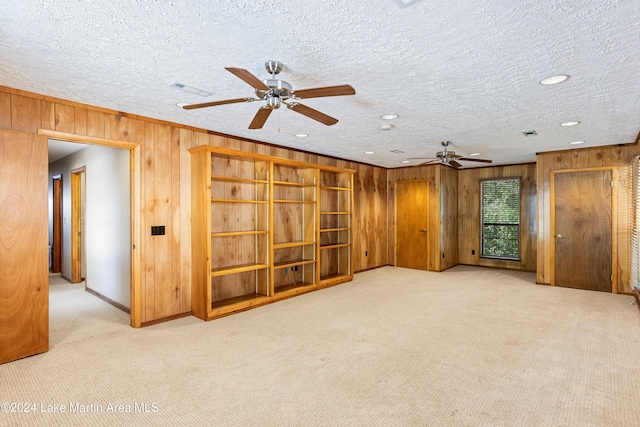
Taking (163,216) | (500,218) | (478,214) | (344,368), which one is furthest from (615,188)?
(163,216)

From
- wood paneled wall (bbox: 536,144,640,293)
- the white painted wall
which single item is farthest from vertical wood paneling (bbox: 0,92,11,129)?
wood paneled wall (bbox: 536,144,640,293)

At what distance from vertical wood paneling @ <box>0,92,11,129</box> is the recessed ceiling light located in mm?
4602

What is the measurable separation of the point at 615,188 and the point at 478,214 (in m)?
2.79

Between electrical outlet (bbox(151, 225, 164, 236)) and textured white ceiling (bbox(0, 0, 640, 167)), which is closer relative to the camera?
textured white ceiling (bbox(0, 0, 640, 167))

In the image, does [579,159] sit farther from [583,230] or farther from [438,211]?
[438,211]

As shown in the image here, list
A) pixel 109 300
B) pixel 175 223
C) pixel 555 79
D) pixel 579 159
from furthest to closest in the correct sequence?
pixel 579 159
pixel 109 300
pixel 175 223
pixel 555 79

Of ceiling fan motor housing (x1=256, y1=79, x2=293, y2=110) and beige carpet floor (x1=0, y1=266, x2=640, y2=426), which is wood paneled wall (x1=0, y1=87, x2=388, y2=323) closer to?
beige carpet floor (x1=0, y1=266, x2=640, y2=426)

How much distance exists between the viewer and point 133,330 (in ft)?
12.2

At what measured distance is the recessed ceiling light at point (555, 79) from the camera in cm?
263

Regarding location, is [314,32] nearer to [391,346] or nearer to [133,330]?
[391,346]

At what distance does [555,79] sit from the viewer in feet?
8.80

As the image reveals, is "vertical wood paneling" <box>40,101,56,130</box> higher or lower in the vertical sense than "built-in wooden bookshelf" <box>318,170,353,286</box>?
higher

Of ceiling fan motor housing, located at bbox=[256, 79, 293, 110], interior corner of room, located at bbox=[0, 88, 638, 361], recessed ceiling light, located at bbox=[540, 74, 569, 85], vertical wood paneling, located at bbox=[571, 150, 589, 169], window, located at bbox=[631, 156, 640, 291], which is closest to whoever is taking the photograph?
ceiling fan motor housing, located at bbox=[256, 79, 293, 110]

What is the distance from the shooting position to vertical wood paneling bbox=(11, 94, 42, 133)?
3.02 meters
